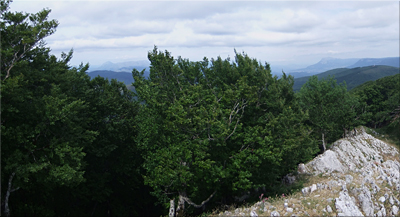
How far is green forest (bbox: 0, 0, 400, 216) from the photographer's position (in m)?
19.1

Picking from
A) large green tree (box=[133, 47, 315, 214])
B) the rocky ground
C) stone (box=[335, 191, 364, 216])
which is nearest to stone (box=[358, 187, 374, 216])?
the rocky ground

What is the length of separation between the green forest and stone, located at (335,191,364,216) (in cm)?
674

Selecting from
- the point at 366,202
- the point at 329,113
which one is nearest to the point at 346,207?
the point at 366,202


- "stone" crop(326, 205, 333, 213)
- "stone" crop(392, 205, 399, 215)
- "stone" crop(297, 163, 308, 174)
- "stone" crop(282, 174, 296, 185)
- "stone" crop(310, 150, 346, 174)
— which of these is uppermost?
"stone" crop(326, 205, 333, 213)

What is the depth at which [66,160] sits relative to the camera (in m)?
19.3

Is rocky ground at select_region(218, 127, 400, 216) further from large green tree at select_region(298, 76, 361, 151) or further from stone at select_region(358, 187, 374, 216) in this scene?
large green tree at select_region(298, 76, 361, 151)

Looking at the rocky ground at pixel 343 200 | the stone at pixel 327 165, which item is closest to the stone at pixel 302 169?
the stone at pixel 327 165

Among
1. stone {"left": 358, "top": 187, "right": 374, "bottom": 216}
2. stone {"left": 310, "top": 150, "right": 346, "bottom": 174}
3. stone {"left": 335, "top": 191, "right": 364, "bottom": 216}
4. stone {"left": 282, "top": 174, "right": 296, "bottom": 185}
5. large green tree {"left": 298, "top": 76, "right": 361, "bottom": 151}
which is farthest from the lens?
large green tree {"left": 298, "top": 76, "right": 361, "bottom": 151}

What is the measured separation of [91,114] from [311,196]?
25585mm

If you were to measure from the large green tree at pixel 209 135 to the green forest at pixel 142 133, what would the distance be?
123 mm

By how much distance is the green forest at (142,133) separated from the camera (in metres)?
19.1

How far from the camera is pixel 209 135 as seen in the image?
2105 cm

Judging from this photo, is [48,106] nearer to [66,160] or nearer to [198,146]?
[66,160]

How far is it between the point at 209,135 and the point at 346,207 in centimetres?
1115
